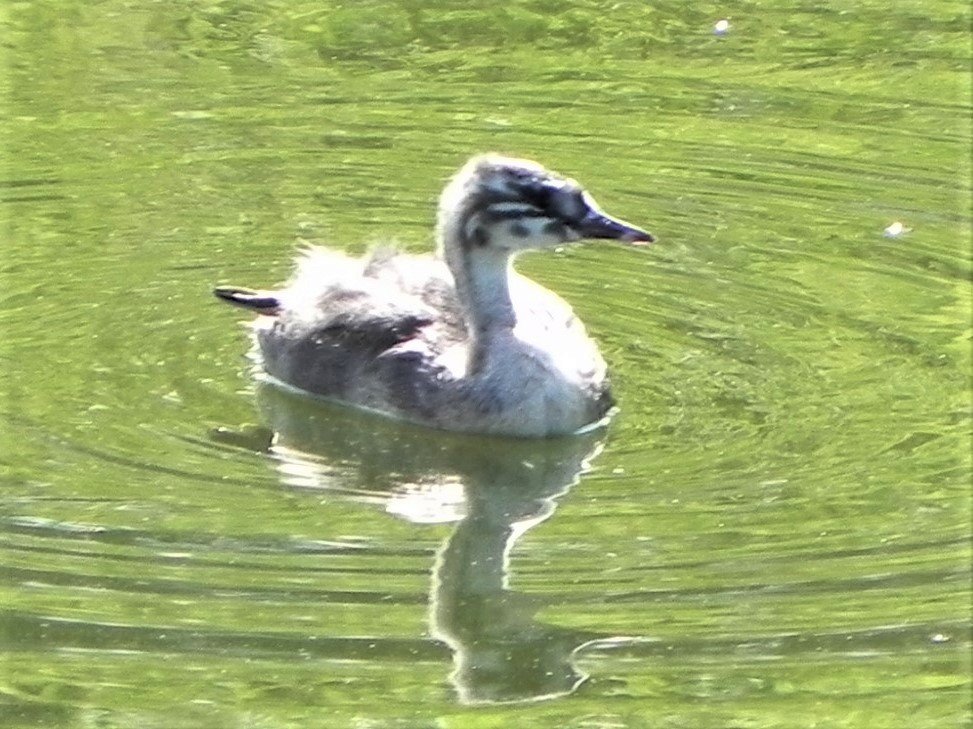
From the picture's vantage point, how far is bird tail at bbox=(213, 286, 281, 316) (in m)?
9.98

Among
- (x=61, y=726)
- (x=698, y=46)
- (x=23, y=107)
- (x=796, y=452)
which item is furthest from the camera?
(x=698, y=46)

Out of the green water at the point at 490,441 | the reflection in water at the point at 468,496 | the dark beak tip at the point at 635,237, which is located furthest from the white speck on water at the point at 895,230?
the reflection in water at the point at 468,496

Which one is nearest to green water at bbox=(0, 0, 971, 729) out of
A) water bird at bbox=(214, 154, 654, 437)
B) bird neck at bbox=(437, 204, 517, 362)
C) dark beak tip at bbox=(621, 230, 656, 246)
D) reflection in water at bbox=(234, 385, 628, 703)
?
reflection in water at bbox=(234, 385, 628, 703)

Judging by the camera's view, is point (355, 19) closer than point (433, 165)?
No

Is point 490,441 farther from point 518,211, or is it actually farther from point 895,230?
point 895,230

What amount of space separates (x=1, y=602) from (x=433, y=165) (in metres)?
4.79

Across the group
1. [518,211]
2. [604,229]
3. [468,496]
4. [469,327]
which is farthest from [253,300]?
[468,496]

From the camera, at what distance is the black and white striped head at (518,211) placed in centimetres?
912

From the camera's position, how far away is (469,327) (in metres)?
9.41

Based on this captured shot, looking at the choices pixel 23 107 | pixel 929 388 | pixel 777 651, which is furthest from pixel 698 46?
pixel 777 651

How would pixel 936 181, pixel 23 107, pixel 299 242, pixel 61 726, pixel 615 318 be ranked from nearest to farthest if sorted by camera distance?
pixel 61 726
pixel 615 318
pixel 299 242
pixel 936 181
pixel 23 107

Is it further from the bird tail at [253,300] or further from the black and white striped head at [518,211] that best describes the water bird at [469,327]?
the bird tail at [253,300]

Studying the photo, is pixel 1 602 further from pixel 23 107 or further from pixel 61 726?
pixel 23 107

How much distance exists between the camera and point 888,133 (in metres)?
12.5
